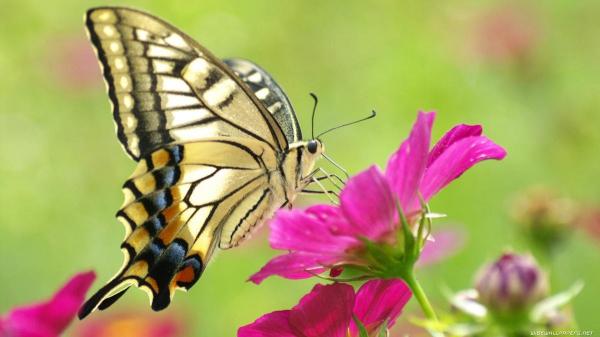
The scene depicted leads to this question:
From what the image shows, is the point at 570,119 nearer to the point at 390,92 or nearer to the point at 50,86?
the point at 390,92

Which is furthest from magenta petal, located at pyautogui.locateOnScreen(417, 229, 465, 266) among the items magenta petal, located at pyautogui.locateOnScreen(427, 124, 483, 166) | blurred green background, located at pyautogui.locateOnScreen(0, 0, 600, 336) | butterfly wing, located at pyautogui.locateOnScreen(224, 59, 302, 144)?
magenta petal, located at pyautogui.locateOnScreen(427, 124, 483, 166)

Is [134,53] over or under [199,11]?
over

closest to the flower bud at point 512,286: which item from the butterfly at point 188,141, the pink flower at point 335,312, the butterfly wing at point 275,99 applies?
the pink flower at point 335,312

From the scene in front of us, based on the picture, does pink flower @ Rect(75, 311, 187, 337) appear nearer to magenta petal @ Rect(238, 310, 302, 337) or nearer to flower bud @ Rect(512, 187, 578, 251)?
flower bud @ Rect(512, 187, 578, 251)

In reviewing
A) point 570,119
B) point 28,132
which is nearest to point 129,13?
point 570,119

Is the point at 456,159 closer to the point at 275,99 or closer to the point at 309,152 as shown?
the point at 309,152

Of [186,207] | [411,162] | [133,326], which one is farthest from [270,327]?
[133,326]

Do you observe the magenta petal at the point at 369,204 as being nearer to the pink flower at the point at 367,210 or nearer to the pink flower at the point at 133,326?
the pink flower at the point at 367,210
